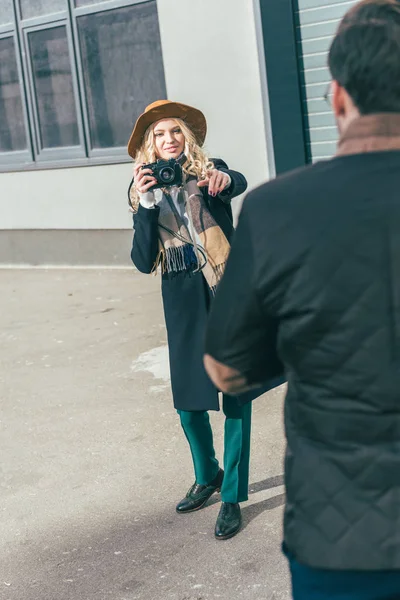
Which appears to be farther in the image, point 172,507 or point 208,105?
point 208,105

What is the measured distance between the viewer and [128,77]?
34.8ft

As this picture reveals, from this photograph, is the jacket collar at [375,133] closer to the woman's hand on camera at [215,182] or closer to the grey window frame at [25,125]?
the woman's hand on camera at [215,182]

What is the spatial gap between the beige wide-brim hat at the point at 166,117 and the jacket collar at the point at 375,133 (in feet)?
7.95

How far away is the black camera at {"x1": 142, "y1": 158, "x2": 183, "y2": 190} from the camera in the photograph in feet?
13.3

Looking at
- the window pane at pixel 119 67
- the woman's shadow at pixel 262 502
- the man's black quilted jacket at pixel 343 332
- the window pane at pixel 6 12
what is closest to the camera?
the man's black quilted jacket at pixel 343 332

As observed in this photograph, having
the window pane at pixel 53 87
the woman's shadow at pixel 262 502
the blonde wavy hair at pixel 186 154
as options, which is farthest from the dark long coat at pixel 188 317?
the window pane at pixel 53 87

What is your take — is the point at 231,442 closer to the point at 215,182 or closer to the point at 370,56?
the point at 215,182

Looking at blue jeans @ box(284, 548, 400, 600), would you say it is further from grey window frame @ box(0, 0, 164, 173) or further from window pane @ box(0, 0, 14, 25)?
window pane @ box(0, 0, 14, 25)

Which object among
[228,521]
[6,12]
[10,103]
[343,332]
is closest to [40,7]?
[6,12]

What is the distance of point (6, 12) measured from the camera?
11.4 meters

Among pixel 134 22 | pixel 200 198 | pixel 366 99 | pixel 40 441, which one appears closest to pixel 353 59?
pixel 366 99

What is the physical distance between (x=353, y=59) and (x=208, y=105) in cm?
800

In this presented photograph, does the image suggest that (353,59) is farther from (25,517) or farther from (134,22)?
(134,22)

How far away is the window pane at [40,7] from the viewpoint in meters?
10.9
